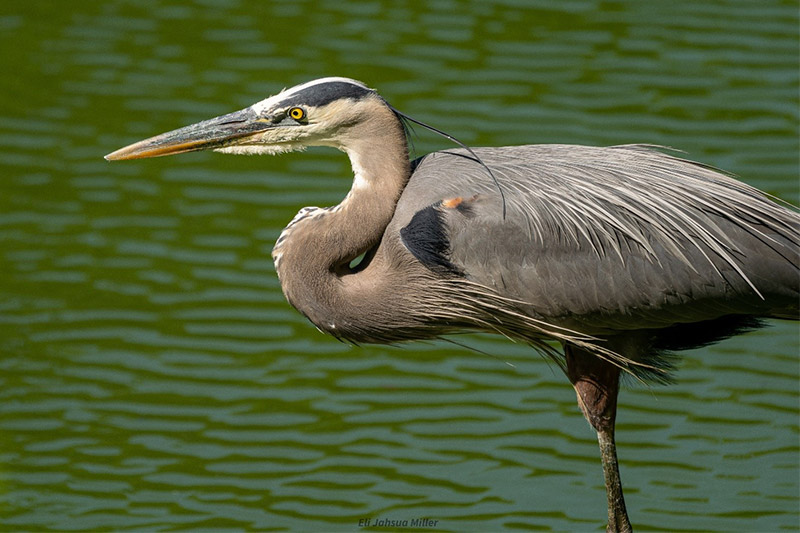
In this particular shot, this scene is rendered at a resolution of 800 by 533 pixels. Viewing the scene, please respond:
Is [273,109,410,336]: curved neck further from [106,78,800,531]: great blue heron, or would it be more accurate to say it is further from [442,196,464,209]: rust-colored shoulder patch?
[442,196,464,209]: rust-colored shoulder patch

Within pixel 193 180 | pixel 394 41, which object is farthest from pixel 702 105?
pixel 193 180

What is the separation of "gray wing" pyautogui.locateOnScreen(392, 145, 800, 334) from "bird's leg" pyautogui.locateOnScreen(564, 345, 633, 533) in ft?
0.97

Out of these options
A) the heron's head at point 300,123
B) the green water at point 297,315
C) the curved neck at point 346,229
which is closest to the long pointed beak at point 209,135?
the heron's head at point 300,123

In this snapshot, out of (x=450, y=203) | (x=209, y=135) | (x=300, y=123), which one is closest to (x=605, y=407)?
(x=450, y=203)

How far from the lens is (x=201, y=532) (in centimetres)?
640

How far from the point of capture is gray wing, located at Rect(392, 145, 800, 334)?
5547 millimetres

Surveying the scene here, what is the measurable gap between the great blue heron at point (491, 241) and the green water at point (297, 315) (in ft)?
4.54

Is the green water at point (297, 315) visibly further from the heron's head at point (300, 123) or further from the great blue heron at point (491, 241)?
the heron's head at point (300, 123)

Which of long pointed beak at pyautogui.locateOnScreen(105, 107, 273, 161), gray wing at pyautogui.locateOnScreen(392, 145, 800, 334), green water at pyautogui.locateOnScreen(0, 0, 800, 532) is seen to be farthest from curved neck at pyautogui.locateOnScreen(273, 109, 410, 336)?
green water at pyautogui.locateOnScreen(0, 0, 800, 532)

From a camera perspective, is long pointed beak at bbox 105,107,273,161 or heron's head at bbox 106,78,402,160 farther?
long pointed beak at bbox 105,107,273,161

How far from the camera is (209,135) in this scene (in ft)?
18.4

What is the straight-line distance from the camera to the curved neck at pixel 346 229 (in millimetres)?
5512

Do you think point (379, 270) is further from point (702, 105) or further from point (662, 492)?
point (702, 105)

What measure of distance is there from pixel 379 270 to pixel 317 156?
4250 mm
